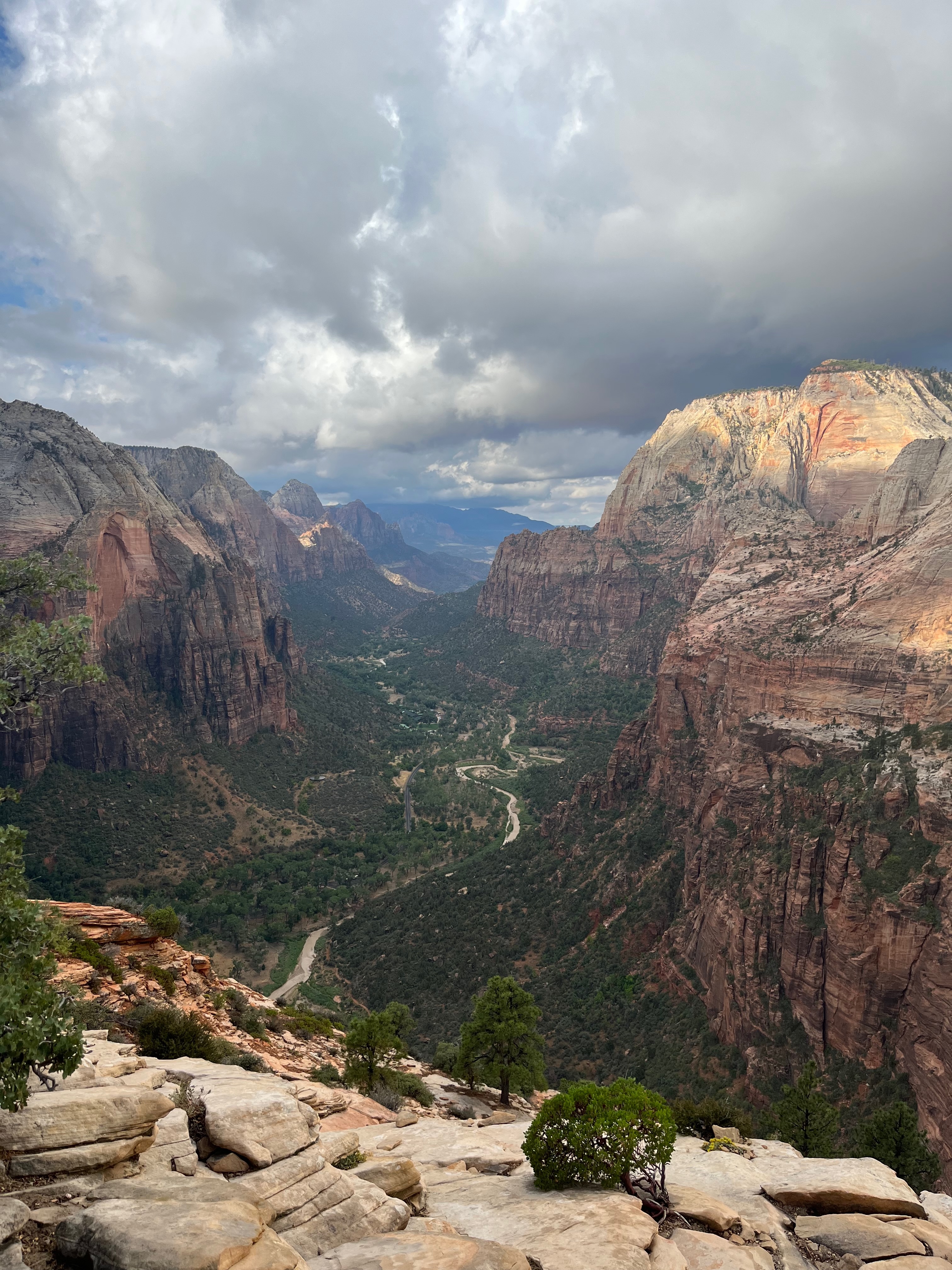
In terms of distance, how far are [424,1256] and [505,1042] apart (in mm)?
27104

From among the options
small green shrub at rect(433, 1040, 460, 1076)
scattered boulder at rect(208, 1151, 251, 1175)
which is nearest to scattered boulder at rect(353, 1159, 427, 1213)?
scattered boulder at rect(208, 1151, 251, 1175)

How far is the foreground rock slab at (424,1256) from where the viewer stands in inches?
436

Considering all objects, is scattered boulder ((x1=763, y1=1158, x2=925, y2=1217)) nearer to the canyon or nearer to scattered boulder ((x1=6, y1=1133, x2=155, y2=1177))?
scattered boulder ((x1=6, y1=1133, x2=155, y2=1177))

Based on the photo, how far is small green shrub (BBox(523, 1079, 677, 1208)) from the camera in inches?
603

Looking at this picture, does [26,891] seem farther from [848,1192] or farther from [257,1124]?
[848,1192]

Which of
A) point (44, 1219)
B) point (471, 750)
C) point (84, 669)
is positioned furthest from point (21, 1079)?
point (471, 750)

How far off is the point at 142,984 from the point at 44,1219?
22.7 m

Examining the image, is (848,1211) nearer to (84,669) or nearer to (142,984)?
(84,669)

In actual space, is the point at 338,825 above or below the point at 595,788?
below

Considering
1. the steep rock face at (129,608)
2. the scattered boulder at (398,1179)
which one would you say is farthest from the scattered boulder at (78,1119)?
the steep rock face at (129,608)

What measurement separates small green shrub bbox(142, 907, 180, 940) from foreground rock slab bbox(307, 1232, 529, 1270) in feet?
89.3

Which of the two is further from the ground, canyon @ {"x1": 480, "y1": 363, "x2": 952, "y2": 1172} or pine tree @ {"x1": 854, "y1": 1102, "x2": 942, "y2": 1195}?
canyon @ {"x1": 480, "y1": 363, "x2": 952, "y2": 1172}

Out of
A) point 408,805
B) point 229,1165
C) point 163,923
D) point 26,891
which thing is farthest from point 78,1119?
point 408,805

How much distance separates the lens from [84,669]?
593 inches
